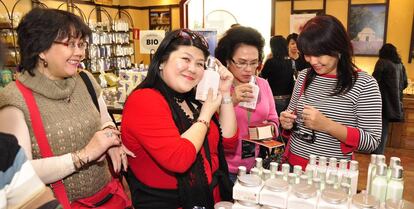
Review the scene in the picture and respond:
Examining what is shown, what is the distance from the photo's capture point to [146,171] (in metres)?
1.36

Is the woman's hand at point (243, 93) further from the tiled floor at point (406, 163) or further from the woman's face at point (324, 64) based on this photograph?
the tiled floor at point (406, 163)

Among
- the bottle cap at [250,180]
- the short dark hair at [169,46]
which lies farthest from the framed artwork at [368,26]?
the bottle cap at [250,180]

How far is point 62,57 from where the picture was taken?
1440 mm

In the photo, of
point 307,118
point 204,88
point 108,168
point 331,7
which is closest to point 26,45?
point 108,168

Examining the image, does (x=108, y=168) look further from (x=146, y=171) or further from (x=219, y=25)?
(x=219, y=25)

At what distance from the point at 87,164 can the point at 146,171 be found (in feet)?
0.95

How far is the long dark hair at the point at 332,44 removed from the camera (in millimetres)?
1499

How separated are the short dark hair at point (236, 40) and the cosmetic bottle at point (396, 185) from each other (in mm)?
1082

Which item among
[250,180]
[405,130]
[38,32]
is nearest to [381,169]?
[250,180]

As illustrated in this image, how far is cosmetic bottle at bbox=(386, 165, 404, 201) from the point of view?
1100mm

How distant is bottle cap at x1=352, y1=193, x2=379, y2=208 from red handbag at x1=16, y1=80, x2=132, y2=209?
979 mm

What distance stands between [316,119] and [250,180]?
21.4 inches

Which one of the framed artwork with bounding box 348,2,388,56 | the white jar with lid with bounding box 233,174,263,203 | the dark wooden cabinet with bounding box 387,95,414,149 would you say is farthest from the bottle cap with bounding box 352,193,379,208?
the framed artwork with bounding box 348,2,388,56

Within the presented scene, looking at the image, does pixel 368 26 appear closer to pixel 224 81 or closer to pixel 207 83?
pixel 224 81
